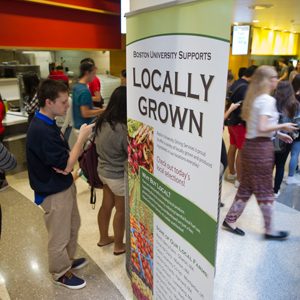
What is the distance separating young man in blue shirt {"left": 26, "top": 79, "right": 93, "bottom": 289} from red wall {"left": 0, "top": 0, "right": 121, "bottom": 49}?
32.6 inches

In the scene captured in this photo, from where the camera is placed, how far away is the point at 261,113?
2486mm

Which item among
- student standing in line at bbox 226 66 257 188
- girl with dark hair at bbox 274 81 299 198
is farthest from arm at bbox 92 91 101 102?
girl with dark hair at bbox 274 81 299 198

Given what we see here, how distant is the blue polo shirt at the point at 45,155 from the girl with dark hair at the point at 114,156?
12.7 inches

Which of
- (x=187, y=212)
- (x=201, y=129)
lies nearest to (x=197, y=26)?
(x=201, y=129)

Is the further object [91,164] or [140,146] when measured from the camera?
[91,164]

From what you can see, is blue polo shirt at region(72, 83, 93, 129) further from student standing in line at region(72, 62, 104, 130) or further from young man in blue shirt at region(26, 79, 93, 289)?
young man in blue shirt at region(26, 79, 93, 289)

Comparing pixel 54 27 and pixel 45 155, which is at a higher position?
pixel 54 27

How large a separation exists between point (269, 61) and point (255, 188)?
9.15 meters

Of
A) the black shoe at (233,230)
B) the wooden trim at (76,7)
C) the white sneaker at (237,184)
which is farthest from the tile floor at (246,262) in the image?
the wooden trim at (76,7)

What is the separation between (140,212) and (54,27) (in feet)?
6.17

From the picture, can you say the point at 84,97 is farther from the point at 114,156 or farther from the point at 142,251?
the point at 142,251

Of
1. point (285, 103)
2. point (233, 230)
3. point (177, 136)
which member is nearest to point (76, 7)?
point (177, 136)

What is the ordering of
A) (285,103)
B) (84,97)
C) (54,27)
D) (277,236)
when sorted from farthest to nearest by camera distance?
(84,97), (285,103), (277,236), (54,27)

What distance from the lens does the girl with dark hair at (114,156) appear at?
7.06ft
